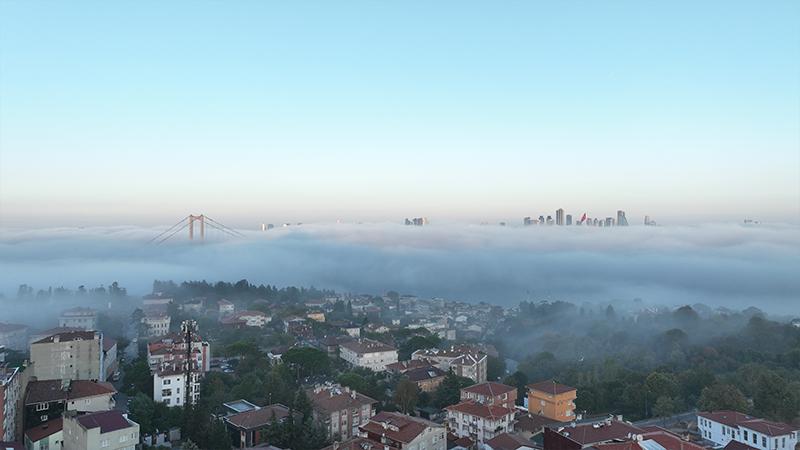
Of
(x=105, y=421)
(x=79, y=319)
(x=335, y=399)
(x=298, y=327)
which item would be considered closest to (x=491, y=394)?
(x=335, y=399)

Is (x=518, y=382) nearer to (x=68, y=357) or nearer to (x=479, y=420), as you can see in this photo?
(x=479, y=420)

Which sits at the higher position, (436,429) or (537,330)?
(436,429)

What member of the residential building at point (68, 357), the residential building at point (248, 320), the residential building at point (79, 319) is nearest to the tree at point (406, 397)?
the residential building at point (68, 357)

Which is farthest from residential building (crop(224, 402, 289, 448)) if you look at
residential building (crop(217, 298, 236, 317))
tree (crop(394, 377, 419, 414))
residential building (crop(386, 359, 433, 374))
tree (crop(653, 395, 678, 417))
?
residential building (crop(217, 298, 236, 317))

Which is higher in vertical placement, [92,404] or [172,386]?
[92,404]

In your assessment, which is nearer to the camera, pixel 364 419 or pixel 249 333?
pixel 364 419

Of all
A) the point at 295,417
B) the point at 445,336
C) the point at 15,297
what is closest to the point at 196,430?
the point at 295,417

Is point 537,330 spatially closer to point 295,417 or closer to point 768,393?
point 768,393
